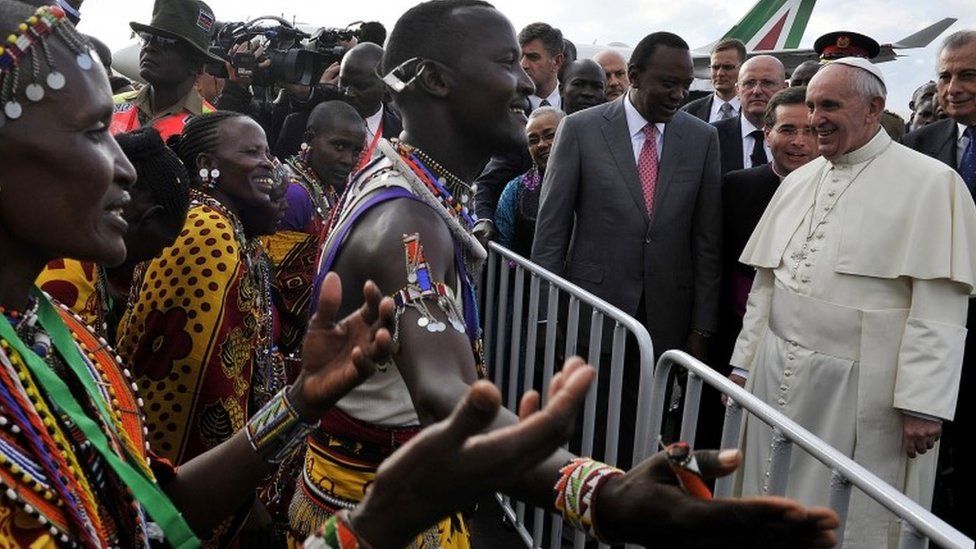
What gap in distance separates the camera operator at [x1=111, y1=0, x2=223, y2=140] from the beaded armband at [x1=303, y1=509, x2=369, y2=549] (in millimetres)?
4034

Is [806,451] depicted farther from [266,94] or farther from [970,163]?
[266,94]

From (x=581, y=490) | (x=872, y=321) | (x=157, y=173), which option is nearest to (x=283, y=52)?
(x=157, y=173)

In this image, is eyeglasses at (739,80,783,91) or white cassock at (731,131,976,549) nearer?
white cassock at (731,131,976,549)

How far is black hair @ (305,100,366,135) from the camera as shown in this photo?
16.5 ft

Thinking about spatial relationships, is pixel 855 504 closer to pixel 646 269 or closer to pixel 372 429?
pixel 646 269

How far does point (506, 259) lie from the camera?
15.2 feet

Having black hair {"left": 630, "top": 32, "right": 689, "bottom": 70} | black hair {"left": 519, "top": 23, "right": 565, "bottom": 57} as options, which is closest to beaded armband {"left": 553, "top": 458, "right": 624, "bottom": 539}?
black hair {"left": 630, "top": 32, "right": 689, "bottom": 70}

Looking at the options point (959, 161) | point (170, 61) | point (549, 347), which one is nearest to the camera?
point (549, 347)

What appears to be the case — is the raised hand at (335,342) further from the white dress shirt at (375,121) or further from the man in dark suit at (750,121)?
the white dress shirt at (375,121)

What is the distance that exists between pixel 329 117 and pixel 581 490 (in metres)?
3.84

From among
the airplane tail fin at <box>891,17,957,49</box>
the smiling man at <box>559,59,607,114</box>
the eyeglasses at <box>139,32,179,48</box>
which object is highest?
the airplane tail fin at <box>891,17,957,49</box>

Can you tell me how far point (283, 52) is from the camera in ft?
22.1

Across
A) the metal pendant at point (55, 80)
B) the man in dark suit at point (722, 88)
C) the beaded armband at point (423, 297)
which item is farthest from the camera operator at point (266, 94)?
the metal pendant at point (55, 80)

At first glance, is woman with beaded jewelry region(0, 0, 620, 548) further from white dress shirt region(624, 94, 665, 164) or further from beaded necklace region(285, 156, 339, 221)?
white dress shirt region(624, 94, 665, 164)
